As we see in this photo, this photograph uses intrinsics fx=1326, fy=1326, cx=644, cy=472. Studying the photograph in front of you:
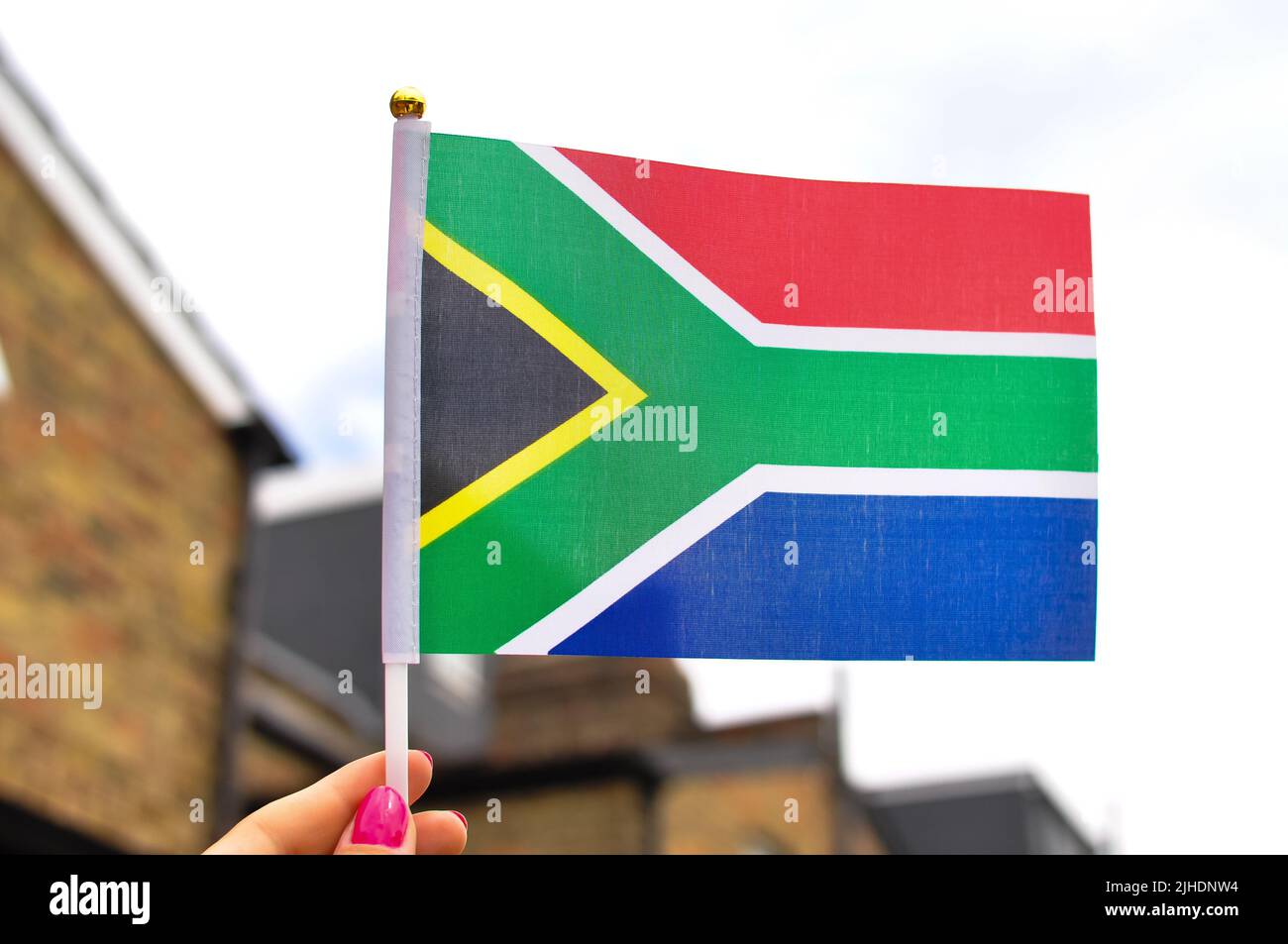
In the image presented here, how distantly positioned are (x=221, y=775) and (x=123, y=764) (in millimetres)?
1190

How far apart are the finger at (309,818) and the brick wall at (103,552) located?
20.3 ft

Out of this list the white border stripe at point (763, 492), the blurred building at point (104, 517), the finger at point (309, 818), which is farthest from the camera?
the blurred building at point (104, 517)

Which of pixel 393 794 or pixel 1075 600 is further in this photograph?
pixel 1075 600

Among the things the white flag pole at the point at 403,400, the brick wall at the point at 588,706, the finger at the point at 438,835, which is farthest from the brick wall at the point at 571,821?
the finger at the point at 438,835

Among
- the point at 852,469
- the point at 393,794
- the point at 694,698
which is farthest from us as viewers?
the point at 694,698

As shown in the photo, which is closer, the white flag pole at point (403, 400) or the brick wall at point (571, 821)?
the white flag pole at point (403, 400)

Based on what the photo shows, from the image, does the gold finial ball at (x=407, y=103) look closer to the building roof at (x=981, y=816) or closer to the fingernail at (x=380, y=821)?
the fingernail at (x=380, y=821)

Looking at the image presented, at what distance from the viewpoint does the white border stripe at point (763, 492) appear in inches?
116

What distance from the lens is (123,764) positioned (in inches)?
352

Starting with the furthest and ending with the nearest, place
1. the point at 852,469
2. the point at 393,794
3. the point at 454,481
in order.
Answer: the point at 852,469 → the point at 454,481 → the point at 393,794

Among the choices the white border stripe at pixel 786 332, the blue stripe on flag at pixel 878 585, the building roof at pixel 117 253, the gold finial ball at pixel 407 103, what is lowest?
the blue stripe on flag at pixel 878 585

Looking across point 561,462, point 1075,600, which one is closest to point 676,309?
point 561,462

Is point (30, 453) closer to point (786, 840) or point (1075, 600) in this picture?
point (1075, 600)

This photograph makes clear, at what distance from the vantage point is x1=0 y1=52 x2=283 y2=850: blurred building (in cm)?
838
